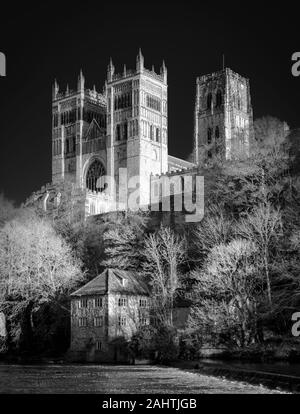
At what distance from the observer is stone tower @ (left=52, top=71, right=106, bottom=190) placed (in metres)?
126

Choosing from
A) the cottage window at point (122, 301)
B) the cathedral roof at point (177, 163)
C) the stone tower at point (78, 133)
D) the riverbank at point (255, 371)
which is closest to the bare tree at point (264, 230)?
the riverbank at point (255, 371)

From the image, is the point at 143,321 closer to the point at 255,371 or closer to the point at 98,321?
the point at 98,321

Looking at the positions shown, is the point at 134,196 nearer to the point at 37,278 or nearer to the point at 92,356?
the point at 37,278

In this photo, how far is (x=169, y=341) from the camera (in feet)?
159

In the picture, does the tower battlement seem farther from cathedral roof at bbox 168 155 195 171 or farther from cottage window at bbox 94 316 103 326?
cottage window at bbox 94 316 103 326

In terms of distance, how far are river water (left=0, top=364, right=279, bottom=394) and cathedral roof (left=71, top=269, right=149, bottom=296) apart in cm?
1015

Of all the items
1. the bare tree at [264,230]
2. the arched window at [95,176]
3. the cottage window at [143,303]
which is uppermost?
the arched window at [95,176]

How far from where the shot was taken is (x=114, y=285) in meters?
55.5

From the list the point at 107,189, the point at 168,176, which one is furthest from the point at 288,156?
the point at 107,189

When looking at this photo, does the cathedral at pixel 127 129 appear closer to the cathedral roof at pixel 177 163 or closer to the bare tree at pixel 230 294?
the cathedral roof at pixel 177 163

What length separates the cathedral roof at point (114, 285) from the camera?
55.2m

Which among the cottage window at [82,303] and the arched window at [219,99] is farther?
the arched window at [219,99]

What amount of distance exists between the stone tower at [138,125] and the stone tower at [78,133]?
407 cm

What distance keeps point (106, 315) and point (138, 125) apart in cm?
6710
